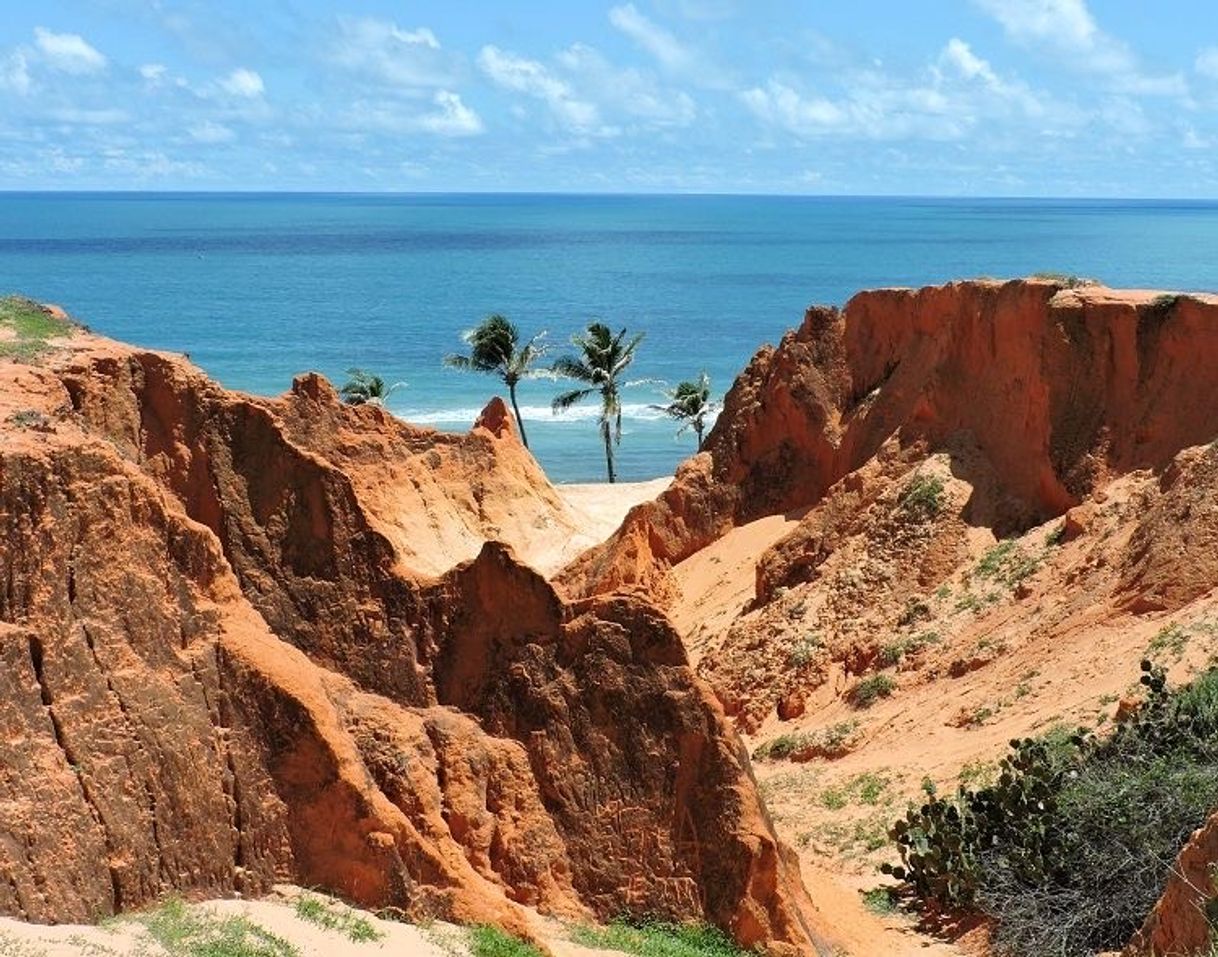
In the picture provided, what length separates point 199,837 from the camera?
13.9m

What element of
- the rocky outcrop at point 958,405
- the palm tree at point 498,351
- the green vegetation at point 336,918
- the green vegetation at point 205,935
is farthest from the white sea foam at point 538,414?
the green vegetation at point 205,935

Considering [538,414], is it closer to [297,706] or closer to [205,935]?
[297,706]

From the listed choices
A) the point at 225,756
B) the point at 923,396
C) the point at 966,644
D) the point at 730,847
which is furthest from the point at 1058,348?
the point at 225,756

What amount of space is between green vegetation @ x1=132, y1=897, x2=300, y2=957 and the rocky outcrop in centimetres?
1656

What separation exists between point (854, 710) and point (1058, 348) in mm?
6745

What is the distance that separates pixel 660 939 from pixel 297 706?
12.9ft

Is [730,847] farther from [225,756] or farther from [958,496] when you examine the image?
[958,496]

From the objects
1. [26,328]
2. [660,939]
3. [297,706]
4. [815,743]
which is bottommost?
[815,743]

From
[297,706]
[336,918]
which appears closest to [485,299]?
[297,706]

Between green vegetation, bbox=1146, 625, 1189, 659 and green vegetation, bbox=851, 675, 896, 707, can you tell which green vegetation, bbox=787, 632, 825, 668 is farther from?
green vegetation, bbox=1146, 625, 1189, 659

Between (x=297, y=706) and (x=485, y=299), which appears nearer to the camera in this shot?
(x=297, y=706)

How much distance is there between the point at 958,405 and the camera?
2898 cm

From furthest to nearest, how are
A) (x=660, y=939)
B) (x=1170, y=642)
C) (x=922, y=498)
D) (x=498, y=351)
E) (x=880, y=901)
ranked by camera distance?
1. (x=498, y=351)
2. (x=922, y=498)
3. (x=1170, y=642)
4. (x=880, y=901)
5. (x=660, y=939)

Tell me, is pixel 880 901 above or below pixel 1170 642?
below
